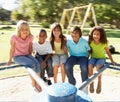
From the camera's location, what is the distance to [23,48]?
437 centimetres

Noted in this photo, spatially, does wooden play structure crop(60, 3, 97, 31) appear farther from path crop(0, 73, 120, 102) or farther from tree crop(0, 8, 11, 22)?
tree crop(0, 8, 11, 22)

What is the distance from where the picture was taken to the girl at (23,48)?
4168 millimetres

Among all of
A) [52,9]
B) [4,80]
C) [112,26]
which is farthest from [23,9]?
[4,80]

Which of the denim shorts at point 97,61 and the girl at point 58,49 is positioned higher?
the girl at point 58,49

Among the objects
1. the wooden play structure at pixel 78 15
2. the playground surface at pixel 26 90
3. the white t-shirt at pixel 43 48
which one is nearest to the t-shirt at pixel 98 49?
the white t-shirt at pixel 43 48

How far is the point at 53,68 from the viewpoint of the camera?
185 inches

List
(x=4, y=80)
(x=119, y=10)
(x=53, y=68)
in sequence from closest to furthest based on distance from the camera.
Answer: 1. (x=53, y=68)
2. (x=4, y=80)
3. (x=119, y=10)

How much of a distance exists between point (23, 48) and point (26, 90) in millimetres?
1871

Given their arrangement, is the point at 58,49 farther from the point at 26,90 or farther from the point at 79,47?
the point at 26,90

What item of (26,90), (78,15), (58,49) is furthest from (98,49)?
(78,15)

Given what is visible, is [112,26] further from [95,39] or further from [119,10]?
[95,39]

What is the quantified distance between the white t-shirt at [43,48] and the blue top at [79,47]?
29 cm

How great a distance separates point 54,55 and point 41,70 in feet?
1.15

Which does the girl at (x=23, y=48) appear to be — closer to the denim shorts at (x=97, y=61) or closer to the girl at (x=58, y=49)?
the girl at (x=58, y=49)
